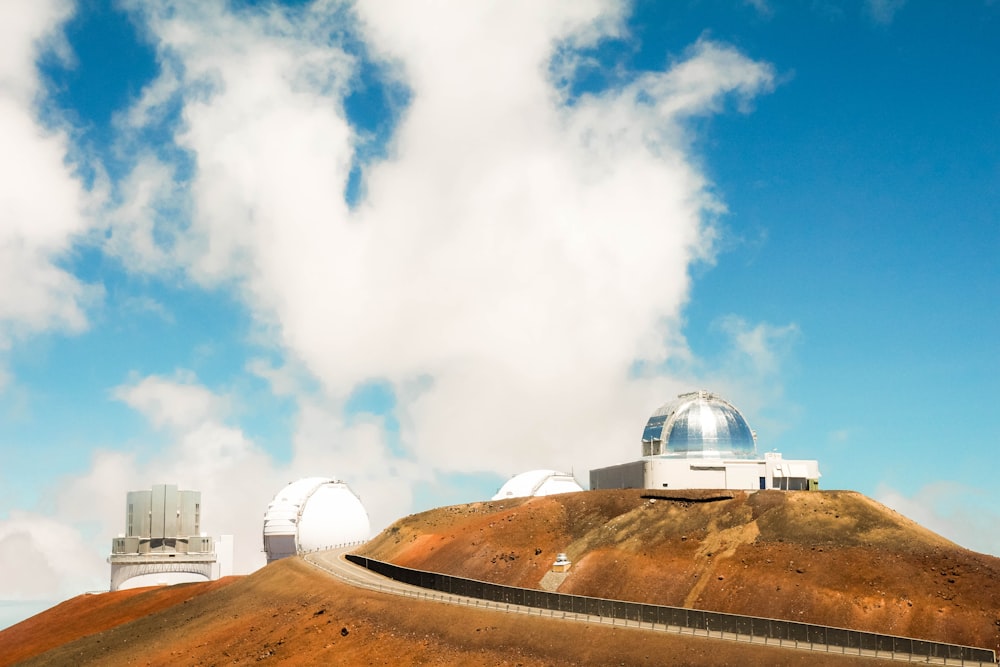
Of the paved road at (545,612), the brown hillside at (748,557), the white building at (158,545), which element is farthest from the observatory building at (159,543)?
the brown hillside at (748,557)

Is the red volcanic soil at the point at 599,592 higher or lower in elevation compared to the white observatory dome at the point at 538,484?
lower

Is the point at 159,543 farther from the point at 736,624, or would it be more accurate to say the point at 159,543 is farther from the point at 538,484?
the point at 736,624

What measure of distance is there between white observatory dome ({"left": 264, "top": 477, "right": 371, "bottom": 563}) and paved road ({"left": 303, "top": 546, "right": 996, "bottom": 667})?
8.68 metres

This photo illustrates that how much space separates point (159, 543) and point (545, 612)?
51832mm

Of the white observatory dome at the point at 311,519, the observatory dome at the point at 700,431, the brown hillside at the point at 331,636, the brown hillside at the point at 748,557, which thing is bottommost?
the brown hillside at the point at 331,636

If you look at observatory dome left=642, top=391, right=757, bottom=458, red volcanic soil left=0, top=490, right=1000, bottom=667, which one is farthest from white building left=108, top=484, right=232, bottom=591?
observatory dome left=642, top=391, right=757, bottom=458

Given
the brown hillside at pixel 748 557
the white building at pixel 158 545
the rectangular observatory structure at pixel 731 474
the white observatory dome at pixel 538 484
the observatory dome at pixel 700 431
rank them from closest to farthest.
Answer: the brown hillside at pixel 748 557, the rectangular observatory structure at pixel 731 474, the observatory dome at pixel 700 431, the white building at pixel 158 545, the white observatory dome at pixel 538 484

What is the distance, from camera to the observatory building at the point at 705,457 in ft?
232

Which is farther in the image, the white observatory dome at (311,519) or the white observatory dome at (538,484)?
the white observatory dome at (538,484)

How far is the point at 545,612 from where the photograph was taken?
173 feet

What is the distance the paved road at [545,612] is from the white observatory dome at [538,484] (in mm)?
24749

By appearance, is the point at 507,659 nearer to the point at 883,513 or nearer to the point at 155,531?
the point at 883,513

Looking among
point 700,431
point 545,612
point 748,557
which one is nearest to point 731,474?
point 700,431

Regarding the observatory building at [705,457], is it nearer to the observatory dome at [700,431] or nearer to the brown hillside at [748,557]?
the observatory dome at [700,431]
